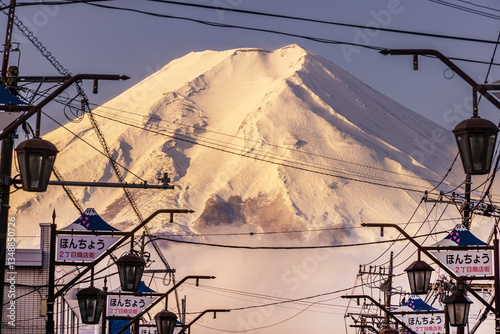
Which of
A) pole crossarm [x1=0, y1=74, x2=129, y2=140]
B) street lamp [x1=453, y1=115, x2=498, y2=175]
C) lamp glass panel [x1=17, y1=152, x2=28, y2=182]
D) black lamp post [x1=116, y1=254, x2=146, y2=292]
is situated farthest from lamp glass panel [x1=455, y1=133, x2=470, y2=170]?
black lamp post [x1=116, y1=254, x2=146, y2=292]

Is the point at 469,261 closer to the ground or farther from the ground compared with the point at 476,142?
farther from the ground

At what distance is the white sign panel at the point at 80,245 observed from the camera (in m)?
25.9

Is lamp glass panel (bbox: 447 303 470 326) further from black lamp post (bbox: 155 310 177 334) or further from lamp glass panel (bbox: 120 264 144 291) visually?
black lamp post (bbox: 155 310 177 334)

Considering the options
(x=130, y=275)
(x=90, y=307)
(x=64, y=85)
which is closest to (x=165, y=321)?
(x=130, y=275)

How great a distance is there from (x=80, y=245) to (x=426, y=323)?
22.5 metres

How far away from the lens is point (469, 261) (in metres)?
28.8

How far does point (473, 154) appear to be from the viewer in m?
13.7

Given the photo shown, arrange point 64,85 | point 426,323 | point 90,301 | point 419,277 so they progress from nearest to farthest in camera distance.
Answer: point 64,85, point 90,301, point 419,277, point 426,323

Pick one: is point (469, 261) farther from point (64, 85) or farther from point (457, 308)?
point (64, 85)

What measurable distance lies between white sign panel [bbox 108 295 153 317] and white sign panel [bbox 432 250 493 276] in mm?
12933

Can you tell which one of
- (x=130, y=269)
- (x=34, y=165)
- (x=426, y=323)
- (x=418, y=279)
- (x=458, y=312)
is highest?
(x=426, y=323)

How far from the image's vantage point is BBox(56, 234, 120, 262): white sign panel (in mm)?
25859

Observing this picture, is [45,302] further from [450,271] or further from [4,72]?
[450,271]

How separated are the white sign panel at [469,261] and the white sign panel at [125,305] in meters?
12.9
